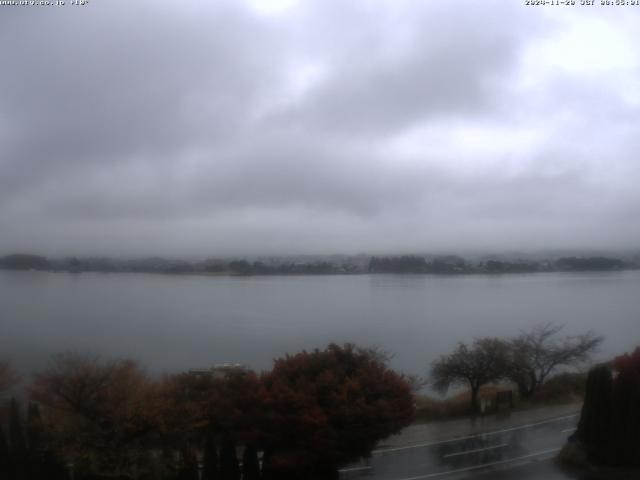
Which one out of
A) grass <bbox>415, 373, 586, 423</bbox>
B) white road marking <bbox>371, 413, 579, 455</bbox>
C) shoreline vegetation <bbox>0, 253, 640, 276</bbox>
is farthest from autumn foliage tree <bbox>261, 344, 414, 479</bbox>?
shoreline vegetation <bbox>0, 253, 640, 276</bbox>

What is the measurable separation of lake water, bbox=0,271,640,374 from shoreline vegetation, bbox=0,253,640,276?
3.66 feet

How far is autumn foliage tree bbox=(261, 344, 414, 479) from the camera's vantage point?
1083 cm

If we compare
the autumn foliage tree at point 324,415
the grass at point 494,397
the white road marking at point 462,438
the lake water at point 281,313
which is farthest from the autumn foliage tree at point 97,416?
the grass at point 494,397

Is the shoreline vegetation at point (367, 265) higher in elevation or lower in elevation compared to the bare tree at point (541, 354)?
higher

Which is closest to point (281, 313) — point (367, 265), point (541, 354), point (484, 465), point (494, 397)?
point (367, 265)

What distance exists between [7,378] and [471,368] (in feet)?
46.1

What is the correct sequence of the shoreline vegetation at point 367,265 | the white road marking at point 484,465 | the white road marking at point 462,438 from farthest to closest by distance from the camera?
the shoreline vegetation at point 367,265
the white road marking at point 462,438
the white road marking at point 484,465

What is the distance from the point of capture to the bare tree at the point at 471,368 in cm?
2031

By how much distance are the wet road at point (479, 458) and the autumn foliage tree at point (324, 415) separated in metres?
1.69

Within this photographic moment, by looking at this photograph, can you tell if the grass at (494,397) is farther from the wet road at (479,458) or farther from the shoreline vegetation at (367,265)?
the shoreline vegetation at (367,265)

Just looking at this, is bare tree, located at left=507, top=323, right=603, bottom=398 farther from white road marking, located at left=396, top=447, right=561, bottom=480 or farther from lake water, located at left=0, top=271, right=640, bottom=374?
white road marking, located at left=396, top=447, right=561, bottom=480

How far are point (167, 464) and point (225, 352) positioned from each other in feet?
38.6

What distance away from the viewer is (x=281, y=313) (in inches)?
1202

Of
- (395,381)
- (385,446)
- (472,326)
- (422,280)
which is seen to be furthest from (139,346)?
(422,280)
